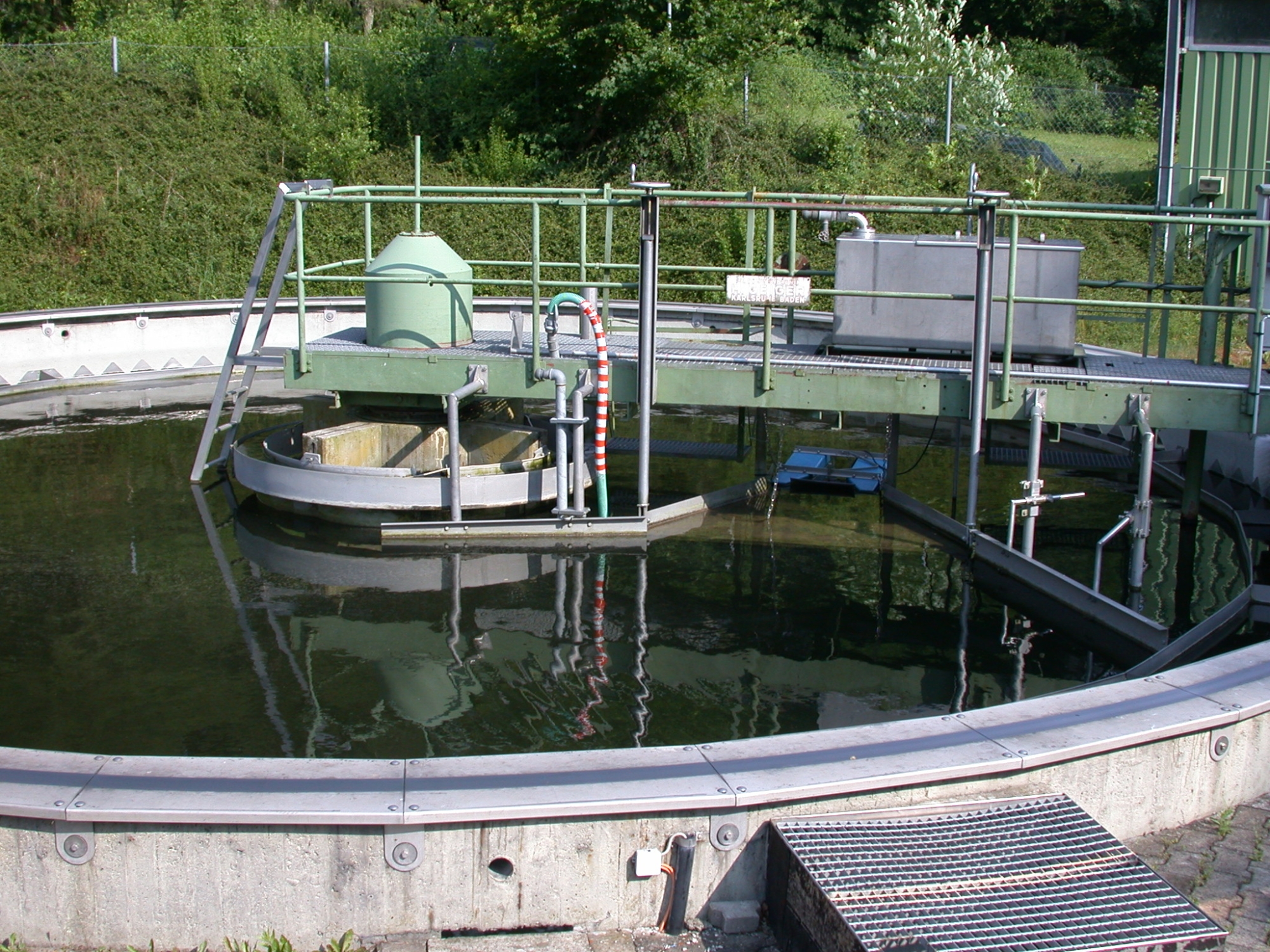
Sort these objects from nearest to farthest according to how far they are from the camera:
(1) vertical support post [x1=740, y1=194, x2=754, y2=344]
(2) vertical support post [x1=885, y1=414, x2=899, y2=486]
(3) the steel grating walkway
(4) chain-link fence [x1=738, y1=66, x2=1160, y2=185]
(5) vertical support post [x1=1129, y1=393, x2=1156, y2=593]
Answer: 1. (5) vertical support post [x1=1129, y1=393, x2=1156, y2=593]
2. (3) the steel grating walkway
3. (1) vertical support post [x1=740, y1=194, x2=754, y2=344]
4. (2) vertical support post [x1=885, y1=414, x2=899, y2=486]
5. (4) chain-link fence [x1=738, y1=66, x2=1160, y2=185]

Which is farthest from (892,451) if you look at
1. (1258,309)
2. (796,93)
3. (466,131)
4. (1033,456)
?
(796,93)

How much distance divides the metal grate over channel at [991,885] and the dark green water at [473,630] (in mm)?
1822

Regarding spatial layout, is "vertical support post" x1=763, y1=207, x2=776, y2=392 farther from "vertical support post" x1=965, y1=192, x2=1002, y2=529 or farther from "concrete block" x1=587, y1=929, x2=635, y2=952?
"concrete block" x1=587, y1=929, x2=635, y2=952

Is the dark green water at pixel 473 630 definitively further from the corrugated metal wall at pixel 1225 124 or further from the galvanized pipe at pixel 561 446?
the corrugated metal wall at pixel 1225 124

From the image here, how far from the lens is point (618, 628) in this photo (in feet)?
23.6

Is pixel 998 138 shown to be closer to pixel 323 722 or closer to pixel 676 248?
pixel 676 248

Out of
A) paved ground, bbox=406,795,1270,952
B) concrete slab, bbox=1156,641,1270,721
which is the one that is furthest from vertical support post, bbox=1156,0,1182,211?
paved ground, bbox=406,795,1270,952

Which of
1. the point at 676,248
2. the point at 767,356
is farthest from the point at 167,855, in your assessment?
the point at 676,248

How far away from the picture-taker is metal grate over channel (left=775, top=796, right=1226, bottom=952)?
11.5 ft

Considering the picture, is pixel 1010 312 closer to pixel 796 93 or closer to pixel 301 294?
pixel 301 294

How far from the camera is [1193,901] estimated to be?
402 cm

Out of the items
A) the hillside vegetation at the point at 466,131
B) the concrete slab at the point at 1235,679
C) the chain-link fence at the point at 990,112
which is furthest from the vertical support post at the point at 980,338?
the chain-link fence at the point at 990,112

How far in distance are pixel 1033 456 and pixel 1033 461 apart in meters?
0.04

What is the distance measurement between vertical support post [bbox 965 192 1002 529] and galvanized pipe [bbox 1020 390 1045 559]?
0.31 m
